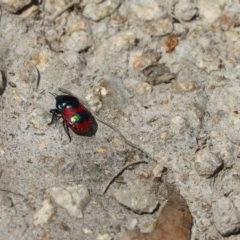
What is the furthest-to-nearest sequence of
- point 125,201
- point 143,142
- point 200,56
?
point 200,56
point 143,142
point 125,201

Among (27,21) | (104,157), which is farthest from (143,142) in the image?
(27,21)

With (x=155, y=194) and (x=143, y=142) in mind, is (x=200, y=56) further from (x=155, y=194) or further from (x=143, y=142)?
(x=155, y=194)

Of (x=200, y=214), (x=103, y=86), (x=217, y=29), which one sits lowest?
(x=200, y=214)

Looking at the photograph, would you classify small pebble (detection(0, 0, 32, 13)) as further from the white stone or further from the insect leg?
the white stone

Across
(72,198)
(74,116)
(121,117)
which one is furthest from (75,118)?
(72,198)

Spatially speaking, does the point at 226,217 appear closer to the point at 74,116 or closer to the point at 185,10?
the point at 74,116

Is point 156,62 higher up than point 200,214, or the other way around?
point 156,62
